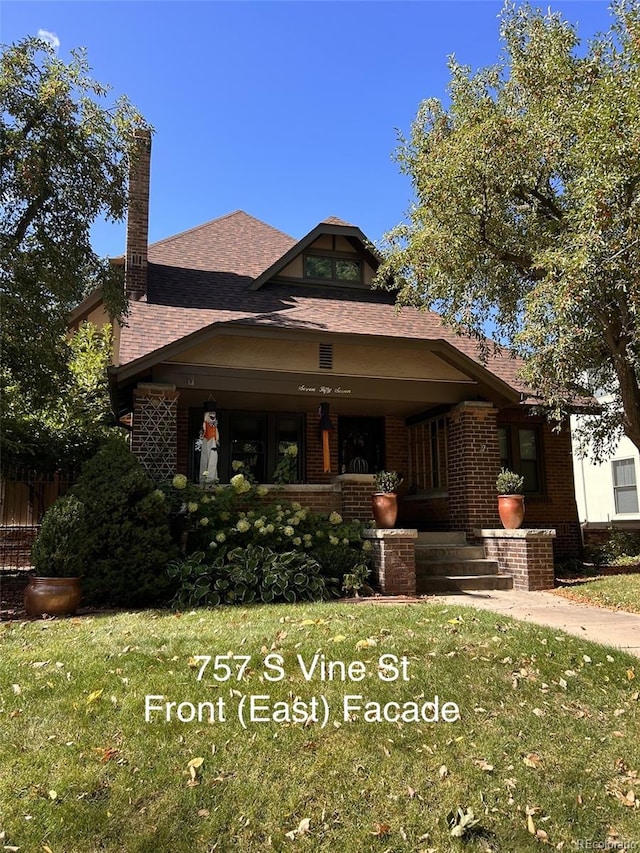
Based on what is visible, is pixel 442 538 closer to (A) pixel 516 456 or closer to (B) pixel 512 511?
(B) pixel 512 511

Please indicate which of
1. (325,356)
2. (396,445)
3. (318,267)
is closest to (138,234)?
(318,267)

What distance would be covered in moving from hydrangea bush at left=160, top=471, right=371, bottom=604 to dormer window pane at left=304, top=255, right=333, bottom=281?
625cm

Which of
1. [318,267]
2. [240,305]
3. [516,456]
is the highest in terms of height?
[318,267]

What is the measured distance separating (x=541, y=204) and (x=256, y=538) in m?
6.73

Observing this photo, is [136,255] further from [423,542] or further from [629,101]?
[629,101]

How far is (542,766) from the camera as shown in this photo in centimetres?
381

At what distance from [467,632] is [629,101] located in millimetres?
6467

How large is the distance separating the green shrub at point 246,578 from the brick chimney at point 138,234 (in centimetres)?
648

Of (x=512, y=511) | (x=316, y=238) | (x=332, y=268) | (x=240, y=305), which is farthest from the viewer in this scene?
(x=332, y=268)

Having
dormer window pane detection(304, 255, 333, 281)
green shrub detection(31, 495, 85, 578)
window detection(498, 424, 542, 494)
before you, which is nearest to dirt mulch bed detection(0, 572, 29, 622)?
green shrub detection(31, 495, 85, 578)

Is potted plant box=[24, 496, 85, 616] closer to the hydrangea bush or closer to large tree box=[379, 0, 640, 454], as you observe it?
the hydrangea bush

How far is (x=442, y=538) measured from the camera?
438 inches

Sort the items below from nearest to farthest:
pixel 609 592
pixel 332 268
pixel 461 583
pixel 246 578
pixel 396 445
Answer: pixel 246 578 → pixel 609 592 → pixel 461 583 → pixel 396 445 → pixel 332 268

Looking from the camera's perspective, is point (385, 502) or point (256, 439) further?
point (256, 439)
